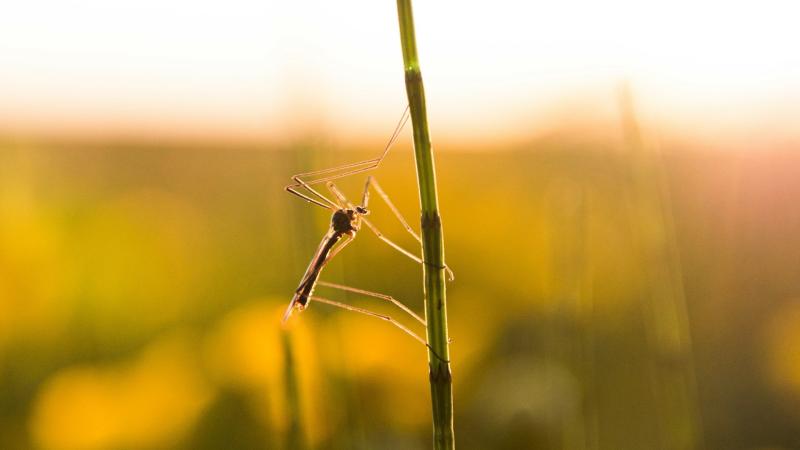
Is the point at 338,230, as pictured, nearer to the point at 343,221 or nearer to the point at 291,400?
the point at 343,221

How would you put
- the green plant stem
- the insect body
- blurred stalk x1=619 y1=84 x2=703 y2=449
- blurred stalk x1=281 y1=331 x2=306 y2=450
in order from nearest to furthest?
the green plant stem, blurred stalk x1=281 y1=331 x2=306 y2=450, blurred stalk x1=619 y1=84 x2=703 y2=449, the insect body

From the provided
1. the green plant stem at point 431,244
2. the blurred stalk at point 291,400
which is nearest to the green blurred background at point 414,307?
the blurred stalk at point 291,400

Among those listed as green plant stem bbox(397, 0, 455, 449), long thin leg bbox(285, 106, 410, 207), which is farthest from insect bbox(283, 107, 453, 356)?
green plant stem bbox(397, 0, 455, 449)

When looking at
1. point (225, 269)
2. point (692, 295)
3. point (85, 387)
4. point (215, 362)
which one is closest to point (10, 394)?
point (85, 387)

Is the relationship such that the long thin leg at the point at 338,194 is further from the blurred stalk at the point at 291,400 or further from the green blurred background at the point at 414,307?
Result: the blurred stalk at the point at 291,400

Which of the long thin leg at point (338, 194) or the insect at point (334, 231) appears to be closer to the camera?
the insect at point (334, 231)

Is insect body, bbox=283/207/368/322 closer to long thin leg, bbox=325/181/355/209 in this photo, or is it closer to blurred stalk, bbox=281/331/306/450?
long thin leg, bbox=325/181/355/209

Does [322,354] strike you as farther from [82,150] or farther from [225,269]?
[82,150]
